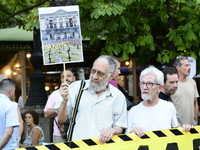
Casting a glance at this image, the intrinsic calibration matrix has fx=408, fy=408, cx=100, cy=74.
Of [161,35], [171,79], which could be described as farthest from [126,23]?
[171,79]

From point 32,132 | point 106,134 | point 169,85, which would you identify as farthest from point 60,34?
point 32,132

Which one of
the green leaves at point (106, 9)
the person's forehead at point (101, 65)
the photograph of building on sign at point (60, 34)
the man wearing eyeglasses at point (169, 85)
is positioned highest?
the green leaves at point (106, 9)

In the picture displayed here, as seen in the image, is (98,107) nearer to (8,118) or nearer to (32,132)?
(8,118)

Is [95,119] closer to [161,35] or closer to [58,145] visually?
[58,145]

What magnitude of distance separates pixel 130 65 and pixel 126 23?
17.7 feet

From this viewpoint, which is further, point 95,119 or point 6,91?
point 6,91

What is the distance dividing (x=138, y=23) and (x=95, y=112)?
6.12m

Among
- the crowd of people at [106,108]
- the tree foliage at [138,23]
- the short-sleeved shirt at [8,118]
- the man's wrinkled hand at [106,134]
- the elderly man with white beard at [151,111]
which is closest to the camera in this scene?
the man's wrinkled hand at [106,134]

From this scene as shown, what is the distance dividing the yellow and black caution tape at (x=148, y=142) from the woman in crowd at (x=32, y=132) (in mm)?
3542

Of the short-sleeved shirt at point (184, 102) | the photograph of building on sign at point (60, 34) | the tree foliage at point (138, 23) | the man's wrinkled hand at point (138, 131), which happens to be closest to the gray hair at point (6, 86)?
the photograph of building on sign at point (60, 34)

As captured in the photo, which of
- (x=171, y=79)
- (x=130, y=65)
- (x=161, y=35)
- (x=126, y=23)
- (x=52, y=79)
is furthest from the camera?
(x=130, y=65)

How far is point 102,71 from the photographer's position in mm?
4066

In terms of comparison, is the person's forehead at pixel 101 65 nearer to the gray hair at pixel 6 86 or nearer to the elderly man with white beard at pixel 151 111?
the elderly man with white beard at pixel 151 111

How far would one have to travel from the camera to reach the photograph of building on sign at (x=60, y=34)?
13.8ft
